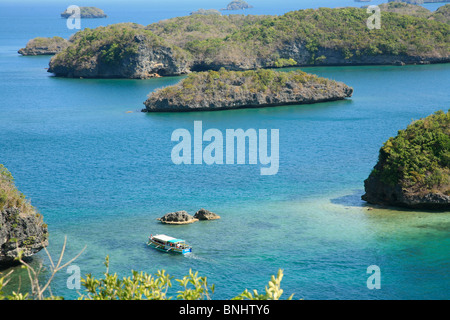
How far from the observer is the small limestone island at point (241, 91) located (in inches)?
3521

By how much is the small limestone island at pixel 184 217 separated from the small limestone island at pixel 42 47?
462 feet

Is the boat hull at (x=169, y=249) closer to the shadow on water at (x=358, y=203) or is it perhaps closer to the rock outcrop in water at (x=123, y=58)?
the shadow on water at (x=358, y=203)

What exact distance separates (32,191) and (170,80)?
73878 millimetres

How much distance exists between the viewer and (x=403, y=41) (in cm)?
13950

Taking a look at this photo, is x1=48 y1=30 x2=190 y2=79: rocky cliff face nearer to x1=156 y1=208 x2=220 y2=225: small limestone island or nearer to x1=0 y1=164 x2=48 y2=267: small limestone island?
x1=156 y1=208 x2=220 y2=225: small limestone island

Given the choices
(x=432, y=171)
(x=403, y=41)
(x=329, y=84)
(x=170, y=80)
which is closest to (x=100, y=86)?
(x=170, y=80)

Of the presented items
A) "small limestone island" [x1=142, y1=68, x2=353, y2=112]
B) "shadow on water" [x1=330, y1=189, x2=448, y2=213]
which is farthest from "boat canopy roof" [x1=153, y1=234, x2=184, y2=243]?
"small limestone island" [x1=142, y1=68, x2=353, y2=112]

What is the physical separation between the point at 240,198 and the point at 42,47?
463 ft

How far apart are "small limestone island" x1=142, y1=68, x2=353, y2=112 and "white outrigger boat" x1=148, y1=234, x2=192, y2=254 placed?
5244 centimetres

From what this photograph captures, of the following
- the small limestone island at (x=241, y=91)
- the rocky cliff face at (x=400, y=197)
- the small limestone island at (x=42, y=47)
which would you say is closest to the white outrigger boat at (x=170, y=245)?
the rocky cliff face at (x=400, y=197)

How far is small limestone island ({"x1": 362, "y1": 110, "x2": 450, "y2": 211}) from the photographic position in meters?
43.3

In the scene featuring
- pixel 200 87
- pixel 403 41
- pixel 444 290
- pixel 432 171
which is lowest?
pixel 444 290

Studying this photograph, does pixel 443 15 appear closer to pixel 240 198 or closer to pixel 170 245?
pixel 240 198
